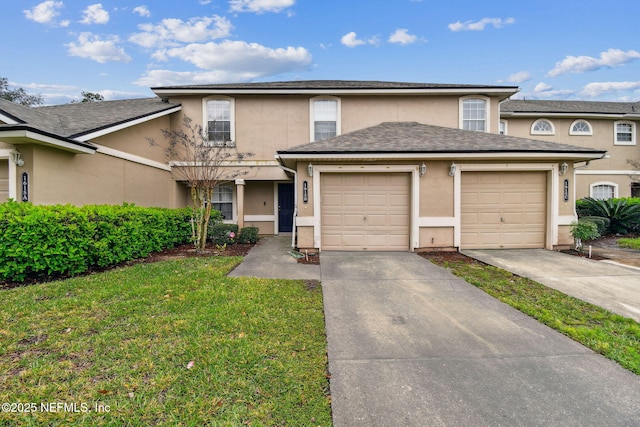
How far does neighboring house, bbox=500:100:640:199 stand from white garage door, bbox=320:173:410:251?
36.6ft

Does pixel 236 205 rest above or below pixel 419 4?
below

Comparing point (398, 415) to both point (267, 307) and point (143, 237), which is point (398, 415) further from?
point (143, 237)

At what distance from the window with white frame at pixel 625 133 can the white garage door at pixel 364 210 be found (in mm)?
16022

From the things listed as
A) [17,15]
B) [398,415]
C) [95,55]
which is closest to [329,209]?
[398,415]

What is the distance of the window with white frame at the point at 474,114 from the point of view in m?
12.1

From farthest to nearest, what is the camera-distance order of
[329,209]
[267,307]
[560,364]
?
[329,209] → [267,307] → [560,364]

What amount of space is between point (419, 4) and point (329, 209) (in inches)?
415

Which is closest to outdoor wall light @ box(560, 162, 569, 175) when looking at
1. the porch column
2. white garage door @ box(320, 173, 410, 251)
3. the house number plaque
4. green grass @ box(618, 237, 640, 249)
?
green grass @ box(618, 237, 640, 249)

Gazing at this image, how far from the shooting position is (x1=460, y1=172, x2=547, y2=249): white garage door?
8758 mm

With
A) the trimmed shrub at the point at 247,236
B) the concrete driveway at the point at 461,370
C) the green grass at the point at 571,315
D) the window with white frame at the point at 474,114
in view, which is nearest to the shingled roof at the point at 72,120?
the trimmed shrub at the point at 247,236

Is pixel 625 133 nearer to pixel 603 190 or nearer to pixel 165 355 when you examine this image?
pixel 603 190

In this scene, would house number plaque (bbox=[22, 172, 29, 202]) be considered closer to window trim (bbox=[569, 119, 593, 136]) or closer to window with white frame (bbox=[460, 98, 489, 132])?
window with white frame (bbox=[460, 98, 489, 132])

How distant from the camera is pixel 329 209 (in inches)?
343

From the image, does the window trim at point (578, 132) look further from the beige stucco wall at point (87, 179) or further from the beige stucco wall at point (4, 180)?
the beige stucco wall at point (4, 180)
